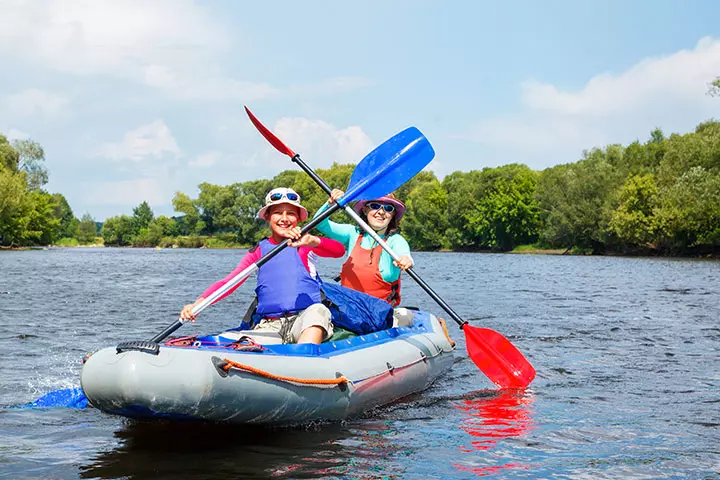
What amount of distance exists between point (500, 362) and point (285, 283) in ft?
7.77

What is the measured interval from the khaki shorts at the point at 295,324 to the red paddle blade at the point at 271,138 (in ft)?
7.85

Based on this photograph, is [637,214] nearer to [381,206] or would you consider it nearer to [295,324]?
[381,206]

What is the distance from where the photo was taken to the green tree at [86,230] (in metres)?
102

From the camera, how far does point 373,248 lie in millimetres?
6652

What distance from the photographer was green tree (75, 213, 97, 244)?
101938mm

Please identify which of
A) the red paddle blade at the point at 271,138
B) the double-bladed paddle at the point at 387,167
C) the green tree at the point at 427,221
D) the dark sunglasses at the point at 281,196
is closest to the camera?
the dark sunglasses at the point at 281,196

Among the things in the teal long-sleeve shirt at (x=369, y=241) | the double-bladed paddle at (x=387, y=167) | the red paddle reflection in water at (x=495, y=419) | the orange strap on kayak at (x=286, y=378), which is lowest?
the red paddle reflection in water at (x=495, y=419)

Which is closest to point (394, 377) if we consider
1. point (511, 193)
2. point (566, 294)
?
point (566, 294)

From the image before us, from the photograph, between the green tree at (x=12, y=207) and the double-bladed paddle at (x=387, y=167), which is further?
the green tree at (x=12, y=207)

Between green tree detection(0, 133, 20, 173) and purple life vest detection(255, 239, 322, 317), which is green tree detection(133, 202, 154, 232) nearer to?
green tree detection(0, 133, 20, 173)

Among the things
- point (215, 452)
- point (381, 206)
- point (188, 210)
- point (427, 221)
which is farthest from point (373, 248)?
point (188, 210)

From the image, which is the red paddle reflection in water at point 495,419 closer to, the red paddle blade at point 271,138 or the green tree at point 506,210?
the red paddle blade at point 271,138

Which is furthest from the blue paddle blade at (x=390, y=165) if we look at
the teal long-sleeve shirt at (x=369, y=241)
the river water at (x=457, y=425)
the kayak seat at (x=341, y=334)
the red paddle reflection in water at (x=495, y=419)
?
the red paddle reflection in water at (x=495, y=419)

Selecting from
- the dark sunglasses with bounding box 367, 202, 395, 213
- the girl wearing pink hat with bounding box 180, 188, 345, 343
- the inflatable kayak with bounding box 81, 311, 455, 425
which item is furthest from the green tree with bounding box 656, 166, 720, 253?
the girl wearing pink hat with bounding box 180, 188, 345, 343
